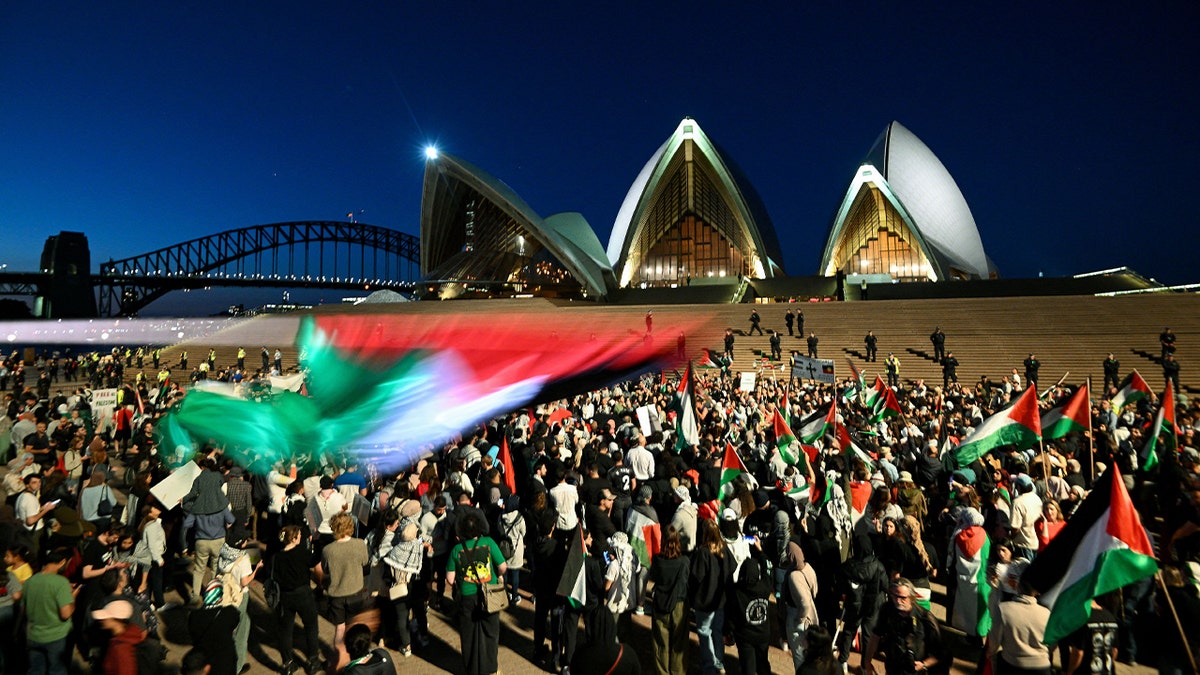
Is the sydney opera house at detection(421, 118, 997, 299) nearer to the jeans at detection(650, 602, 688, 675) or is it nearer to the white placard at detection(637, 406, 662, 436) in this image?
the white placard at detection(637, 406, 662, 436)

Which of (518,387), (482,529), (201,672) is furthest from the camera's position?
(518,387)

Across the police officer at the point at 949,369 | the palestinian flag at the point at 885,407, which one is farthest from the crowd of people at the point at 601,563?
the police officer at the point at 949,369

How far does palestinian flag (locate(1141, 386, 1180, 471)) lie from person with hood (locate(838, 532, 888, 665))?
3103mm

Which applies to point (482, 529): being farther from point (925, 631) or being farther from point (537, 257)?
point (537, 257)

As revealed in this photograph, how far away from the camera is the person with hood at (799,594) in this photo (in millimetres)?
3682

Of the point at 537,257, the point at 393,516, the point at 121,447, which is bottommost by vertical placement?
the point at 121,447

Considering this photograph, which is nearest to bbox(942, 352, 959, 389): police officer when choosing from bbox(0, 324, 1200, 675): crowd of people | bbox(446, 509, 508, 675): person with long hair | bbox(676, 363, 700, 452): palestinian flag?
bbox(0, 324, 1200, 675): crowd of people

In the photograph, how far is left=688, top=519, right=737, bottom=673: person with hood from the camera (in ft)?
11.9

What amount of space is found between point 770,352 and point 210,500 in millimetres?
17073

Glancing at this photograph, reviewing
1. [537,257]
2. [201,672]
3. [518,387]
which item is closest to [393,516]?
[201,672]

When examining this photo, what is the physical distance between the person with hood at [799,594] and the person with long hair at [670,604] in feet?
2.14

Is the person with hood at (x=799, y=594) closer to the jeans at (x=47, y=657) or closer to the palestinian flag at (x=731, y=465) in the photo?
the palestinian flag at (x=731, y=465)

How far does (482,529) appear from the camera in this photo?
3850 millimetres

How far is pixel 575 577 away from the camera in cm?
372
